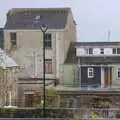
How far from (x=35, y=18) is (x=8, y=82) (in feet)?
47.0

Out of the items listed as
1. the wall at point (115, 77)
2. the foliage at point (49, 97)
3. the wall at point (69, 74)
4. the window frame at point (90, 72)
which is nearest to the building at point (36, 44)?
the wall at point (69, 74)

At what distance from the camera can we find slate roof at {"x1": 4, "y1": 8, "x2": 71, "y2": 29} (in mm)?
50844

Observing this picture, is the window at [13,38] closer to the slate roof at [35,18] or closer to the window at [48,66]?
the slate roof at [35,18]

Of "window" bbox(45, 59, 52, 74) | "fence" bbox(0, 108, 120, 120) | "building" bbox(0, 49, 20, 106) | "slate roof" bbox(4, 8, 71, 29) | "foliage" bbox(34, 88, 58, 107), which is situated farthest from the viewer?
"slate roof" bbox(4, 8, 71, 29)

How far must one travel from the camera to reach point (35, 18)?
170 ft

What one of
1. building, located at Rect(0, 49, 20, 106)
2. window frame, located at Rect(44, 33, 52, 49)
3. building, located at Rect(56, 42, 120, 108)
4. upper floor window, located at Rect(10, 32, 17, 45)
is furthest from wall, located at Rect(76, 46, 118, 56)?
building, located at Rect(0, 49, 20, 106)

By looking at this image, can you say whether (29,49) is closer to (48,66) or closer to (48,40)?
(48,40)

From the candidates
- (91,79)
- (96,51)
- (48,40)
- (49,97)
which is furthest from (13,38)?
Result: (49,97)

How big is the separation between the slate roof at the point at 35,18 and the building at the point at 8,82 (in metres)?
9.28

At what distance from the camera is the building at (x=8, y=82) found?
36.0 metres

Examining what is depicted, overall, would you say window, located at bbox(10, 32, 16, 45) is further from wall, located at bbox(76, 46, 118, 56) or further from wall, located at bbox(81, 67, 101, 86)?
wall, located at bbox(81, 67, 101, 86)

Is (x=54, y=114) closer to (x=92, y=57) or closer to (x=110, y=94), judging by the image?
(x=110, y=94)

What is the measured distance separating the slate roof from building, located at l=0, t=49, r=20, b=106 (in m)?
9.28

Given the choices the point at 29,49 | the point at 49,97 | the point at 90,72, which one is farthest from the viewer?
the point at 29,49
